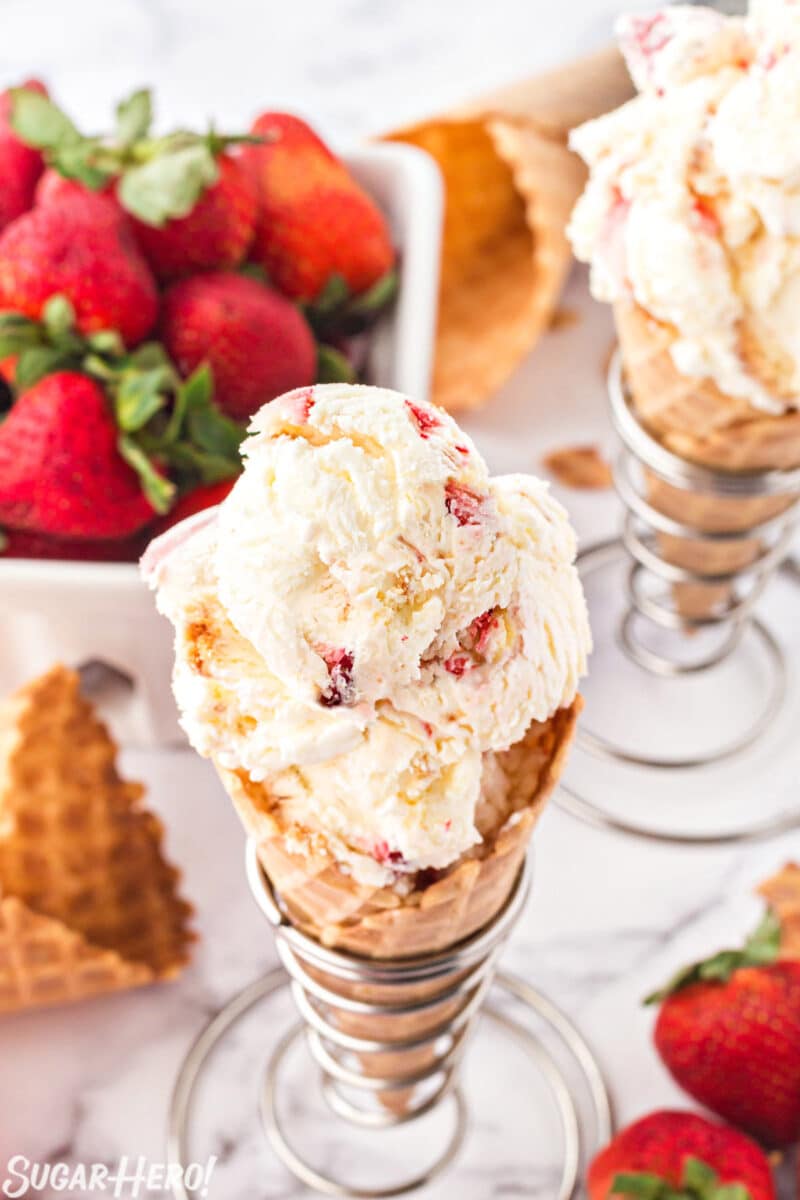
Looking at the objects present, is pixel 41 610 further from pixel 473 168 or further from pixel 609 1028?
pixel 473 168

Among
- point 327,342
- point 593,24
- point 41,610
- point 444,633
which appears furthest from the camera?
point 593,24

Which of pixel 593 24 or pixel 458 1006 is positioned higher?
pixel 593 24

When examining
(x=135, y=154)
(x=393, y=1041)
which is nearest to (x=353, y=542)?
(x=393, y=1041)

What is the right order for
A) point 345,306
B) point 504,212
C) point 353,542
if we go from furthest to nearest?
point 504,212 → point 345,306 → point 353,542

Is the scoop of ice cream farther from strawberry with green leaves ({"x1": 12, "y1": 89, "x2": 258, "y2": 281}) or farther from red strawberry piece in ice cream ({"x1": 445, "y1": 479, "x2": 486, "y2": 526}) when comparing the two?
strawberry with green leaves ({"x1": 12, "y1": 89, "x2": 258, "y2": 281})

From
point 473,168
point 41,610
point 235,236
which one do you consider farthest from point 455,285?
point 41,610

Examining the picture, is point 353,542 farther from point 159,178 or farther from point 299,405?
point 159,178
